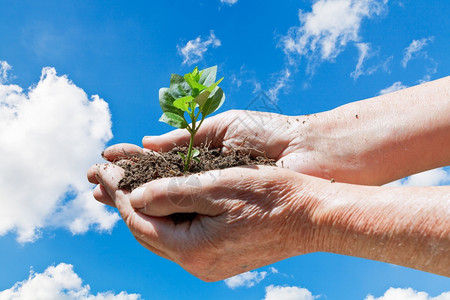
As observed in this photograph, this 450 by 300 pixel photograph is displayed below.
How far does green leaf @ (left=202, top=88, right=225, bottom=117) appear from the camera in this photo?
2.46 m

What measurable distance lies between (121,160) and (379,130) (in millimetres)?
2063

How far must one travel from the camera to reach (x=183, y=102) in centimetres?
234

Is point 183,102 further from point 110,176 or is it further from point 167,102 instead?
point 110,176

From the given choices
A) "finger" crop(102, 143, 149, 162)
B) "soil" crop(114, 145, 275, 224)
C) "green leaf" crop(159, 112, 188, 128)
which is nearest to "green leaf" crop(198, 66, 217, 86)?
"green leaf" crop(159, 112, 188, 128)

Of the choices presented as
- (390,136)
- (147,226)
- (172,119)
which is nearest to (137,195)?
(147,226)

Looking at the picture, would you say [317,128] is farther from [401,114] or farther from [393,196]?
[393,196]

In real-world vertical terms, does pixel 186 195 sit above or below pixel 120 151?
below

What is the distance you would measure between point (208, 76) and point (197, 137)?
0.82 meters

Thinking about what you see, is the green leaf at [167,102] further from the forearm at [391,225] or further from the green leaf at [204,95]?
the forearm at [391,225]

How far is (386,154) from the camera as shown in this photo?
2.93m

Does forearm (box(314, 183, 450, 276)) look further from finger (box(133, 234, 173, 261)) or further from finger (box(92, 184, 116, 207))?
finger (box(92, 184, 116, 207))

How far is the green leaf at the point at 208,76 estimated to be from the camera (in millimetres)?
2475

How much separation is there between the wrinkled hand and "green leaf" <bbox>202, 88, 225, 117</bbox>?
0.43 m

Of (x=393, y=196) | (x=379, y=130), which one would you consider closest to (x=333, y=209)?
(x=393, y=196)
